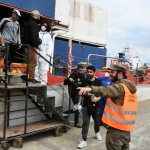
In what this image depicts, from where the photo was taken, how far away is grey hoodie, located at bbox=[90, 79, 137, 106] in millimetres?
3742

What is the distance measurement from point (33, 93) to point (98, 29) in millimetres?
9737

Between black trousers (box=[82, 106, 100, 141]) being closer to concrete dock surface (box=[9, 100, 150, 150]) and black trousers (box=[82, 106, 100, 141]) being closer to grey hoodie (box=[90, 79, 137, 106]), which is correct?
concrete dock surface (box=[9, 100, 150, 150])

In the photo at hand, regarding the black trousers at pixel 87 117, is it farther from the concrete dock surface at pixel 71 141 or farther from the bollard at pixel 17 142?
the bollard at pixel 17 142

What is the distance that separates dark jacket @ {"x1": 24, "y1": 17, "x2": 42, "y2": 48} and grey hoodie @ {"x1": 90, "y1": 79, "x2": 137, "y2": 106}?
10.3 feet

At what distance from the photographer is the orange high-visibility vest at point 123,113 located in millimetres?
3871

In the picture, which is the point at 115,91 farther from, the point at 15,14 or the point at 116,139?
the point at 15,14

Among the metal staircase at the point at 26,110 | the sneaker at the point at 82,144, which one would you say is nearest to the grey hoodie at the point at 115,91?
the sneaker at the point at 82,144

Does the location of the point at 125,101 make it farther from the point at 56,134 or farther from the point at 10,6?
the point at 10,6

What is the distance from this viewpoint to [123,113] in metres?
3.88

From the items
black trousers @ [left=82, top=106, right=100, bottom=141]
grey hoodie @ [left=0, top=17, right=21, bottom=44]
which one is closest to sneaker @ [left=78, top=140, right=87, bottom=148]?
black trousers @ [left=82, top=106, right=100, bottom=141]

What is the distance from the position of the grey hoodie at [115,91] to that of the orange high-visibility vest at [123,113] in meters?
0.06

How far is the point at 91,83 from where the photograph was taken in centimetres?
611

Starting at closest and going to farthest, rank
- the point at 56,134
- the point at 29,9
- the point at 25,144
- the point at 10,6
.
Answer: the point at 25,144 → the point at 56,134 → the point at 10,6 → the point at 29,9

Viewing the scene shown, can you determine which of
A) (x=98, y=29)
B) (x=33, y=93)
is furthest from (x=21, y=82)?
(x=98, y=29)
